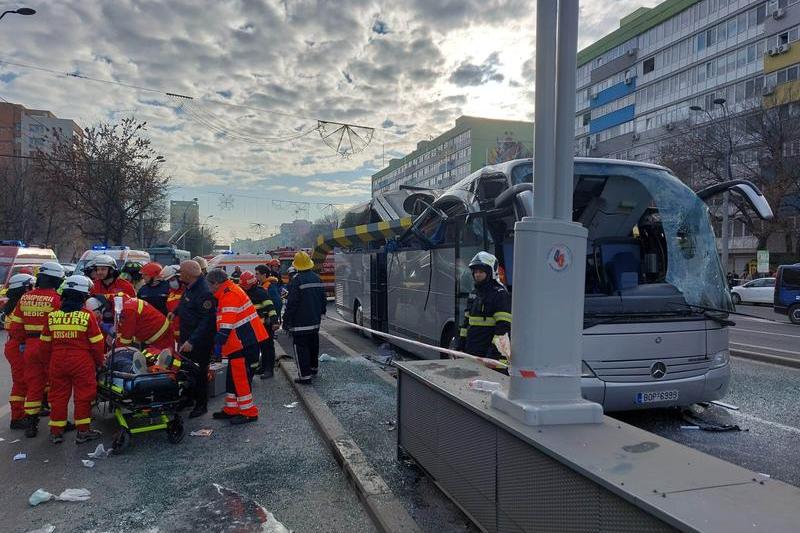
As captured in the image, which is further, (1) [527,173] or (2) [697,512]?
(1) [527,173]

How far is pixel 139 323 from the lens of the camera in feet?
20.5

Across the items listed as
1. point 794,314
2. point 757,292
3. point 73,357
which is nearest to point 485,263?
point 73,357

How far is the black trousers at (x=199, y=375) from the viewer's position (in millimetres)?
6230

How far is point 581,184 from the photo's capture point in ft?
20.8

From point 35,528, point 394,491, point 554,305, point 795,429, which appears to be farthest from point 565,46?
point 795,429

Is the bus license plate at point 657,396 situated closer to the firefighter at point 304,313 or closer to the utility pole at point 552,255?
the utility pole at point 552,255

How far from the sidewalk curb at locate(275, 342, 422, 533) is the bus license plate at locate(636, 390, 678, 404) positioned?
263 cm

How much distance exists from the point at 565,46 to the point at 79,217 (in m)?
37.5

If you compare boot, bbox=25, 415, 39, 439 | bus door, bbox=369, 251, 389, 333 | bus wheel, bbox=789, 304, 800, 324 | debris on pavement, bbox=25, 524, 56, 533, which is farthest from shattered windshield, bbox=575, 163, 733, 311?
bus wheel, bbox=789, 304, 800, 324

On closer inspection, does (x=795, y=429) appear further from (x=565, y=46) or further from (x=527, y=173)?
(x=565, y=46)

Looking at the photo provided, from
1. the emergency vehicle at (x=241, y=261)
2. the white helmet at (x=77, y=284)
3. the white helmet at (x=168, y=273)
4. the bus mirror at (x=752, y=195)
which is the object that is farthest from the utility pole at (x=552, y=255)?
the emergency vehicle at (x=241, y=261)

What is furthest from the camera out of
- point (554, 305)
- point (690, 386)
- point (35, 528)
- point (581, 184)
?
point (581, 184)

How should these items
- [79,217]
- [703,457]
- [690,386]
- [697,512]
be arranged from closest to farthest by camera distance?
1. [697,512]
2. [703,457]
3. [690,386]
4. [79,217]

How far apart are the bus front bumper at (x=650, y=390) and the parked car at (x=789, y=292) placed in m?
16.0
